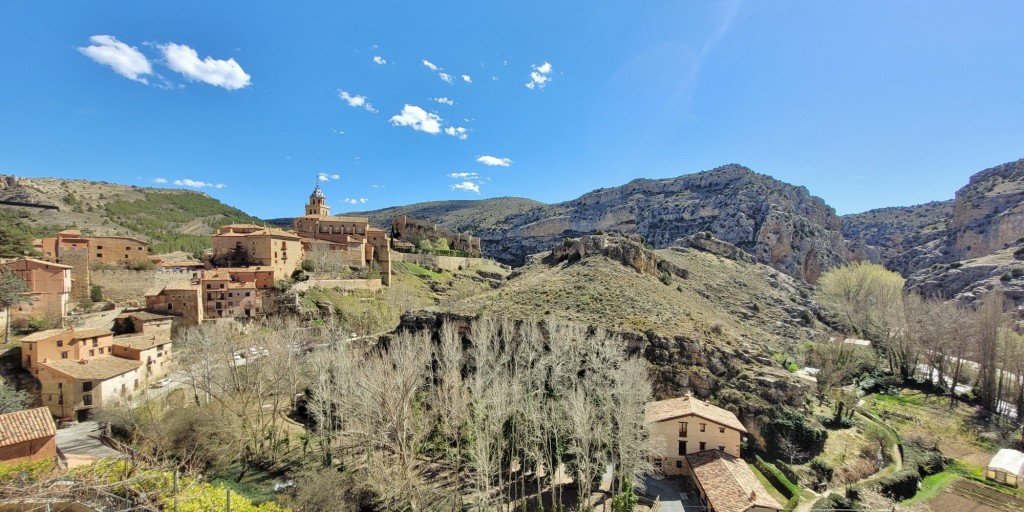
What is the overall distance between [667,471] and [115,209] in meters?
106

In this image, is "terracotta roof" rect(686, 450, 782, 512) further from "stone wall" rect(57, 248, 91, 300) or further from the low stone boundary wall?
the low stone boundary wall

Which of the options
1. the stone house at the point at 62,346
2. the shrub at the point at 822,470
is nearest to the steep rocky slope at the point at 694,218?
the shrub at the point at 822,470

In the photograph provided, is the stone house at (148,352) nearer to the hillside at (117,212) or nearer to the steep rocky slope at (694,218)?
the hillside at (117,212)

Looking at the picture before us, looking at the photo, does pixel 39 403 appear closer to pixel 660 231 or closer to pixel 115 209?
pixel 115 209

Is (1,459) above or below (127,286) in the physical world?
below

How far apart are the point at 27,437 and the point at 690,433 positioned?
30507 millimetres

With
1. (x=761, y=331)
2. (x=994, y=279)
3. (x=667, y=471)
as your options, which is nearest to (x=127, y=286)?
(x=667, y=471)

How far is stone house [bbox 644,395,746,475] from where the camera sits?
2483 centimetres

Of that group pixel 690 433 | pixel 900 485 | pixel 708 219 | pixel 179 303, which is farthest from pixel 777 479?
pixel 708 219

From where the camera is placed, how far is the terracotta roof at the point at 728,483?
65.3 feet

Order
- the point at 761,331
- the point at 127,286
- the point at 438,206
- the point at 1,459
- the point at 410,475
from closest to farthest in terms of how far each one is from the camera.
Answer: the point at 1,459, the point at 410,475, the point at 127,286, the point at 761,331, the point at 438,206

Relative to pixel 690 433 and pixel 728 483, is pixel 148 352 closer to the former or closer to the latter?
pixel 690 433

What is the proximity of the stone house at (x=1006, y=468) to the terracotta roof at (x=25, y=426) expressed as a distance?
1858 inches

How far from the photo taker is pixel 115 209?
265 feet
